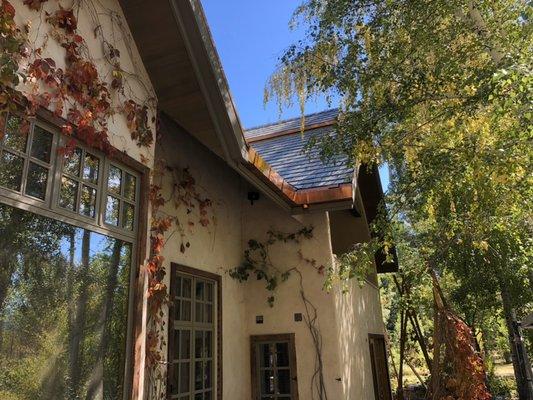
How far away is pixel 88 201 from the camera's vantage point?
3.50 m

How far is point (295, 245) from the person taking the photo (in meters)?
7.10

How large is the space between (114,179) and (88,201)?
0.40m

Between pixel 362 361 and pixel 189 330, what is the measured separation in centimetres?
404

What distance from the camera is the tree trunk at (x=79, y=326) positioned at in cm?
311

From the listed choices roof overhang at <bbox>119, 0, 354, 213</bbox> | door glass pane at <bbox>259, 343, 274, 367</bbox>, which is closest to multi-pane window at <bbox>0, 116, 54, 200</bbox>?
roof overhang at <bbox>119, 0, 354, 213</bbox>

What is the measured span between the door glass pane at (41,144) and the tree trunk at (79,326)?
67 centimetres

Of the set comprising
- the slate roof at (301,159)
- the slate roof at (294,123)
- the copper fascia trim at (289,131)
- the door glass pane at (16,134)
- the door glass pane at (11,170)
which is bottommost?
the door glass pane at (11,170)

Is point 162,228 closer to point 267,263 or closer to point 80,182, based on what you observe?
point 80,182

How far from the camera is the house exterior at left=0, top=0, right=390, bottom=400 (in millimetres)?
2930

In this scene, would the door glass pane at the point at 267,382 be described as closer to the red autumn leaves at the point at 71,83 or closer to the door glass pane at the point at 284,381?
the door glass pane at the point at 284,381

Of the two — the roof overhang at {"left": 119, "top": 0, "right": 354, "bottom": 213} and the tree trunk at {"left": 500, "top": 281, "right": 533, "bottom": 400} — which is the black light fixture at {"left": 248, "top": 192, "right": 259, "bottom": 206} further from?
the tree trunk at {"left": 500, "top": 281, "right": 533, "bottom": 400}

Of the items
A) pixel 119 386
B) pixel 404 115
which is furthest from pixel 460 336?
pixel 119 386

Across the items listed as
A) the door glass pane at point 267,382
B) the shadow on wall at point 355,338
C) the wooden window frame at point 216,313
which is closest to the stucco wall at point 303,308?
the shadow on wall at point 355,338

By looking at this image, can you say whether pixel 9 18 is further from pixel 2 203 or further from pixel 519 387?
pixel 519 387
